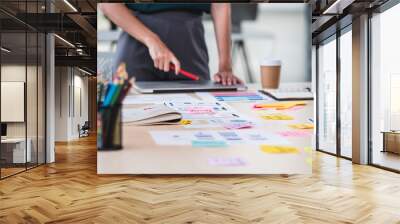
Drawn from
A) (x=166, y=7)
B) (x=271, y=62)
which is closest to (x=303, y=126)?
(x=271, y=62)

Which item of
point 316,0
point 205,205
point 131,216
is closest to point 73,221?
point 131,216

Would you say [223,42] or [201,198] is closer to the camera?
[201,198]

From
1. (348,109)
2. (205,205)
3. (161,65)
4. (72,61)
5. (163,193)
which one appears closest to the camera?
(205,205)

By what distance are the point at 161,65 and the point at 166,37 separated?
0.42 m

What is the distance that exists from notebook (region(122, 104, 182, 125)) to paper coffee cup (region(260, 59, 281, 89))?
4.36 ft

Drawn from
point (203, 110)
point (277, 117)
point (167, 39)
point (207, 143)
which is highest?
point (167, 39)

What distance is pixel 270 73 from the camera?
599 centimetres

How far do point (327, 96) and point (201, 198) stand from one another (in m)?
6.08

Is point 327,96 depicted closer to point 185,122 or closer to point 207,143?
point 207,143

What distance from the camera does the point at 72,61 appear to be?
38.7ft

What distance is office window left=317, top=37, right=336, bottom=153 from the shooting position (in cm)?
924

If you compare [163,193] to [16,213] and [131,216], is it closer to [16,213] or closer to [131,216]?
[131,216]

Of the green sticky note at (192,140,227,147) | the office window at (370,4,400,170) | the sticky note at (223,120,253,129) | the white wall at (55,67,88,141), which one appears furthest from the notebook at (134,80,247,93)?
the white wall at (55,67,88,141)

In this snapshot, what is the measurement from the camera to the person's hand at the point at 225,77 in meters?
5.90
